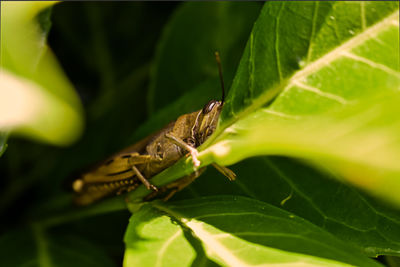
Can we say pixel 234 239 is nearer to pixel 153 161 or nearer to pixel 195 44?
pixel 153 161

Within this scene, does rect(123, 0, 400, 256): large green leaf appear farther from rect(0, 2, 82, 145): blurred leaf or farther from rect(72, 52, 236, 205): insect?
rect(0, 2, 82, 145): blurred leaf

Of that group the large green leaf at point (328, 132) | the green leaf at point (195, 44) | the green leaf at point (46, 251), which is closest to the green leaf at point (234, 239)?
the large green leaf at point (328, 132)

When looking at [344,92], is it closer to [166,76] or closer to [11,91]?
[11,91]

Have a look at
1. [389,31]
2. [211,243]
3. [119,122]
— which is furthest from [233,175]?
[119,122]

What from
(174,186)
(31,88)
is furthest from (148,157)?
(31,88)

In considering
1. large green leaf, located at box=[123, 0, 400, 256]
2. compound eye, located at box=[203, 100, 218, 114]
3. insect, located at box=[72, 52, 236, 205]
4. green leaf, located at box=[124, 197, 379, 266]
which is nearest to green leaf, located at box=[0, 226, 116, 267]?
insect, located at box=[72, 52, 236, 205]
